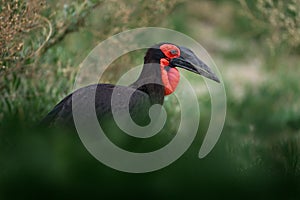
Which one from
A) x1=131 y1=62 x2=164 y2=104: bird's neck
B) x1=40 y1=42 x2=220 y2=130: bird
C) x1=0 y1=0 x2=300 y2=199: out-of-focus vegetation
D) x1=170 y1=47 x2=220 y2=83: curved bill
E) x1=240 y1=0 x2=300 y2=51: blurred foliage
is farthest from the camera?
x1=240 y1=0 x2=300 y2=51: blurred foliage

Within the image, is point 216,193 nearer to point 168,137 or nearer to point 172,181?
point 172,181

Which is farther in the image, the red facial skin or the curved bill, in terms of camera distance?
the red facial skin

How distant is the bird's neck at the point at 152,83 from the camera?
454 cm

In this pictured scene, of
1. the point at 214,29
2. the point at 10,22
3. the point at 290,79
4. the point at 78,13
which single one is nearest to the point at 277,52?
the point at 290,79

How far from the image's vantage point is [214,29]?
44.0ft

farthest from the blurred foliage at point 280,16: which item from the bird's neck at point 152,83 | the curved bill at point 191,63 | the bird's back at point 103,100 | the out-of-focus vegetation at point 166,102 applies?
the bird's back at point 103,100

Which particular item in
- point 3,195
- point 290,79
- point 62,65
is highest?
point 3,195

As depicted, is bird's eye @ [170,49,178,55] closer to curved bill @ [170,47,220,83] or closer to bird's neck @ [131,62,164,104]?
curved bill @ [170,47,220,83]

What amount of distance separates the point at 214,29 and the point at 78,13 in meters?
8.37

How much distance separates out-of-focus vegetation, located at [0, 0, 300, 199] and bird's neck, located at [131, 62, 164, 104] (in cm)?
58

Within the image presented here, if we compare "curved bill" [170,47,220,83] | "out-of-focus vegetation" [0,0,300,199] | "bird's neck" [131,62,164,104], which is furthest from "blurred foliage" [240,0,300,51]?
"bird's neck" [131,62,164,104]

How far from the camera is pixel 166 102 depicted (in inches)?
219

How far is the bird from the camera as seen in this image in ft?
12.9

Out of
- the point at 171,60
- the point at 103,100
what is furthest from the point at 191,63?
the point at 103,100
